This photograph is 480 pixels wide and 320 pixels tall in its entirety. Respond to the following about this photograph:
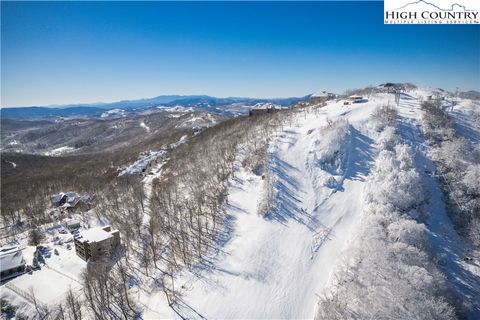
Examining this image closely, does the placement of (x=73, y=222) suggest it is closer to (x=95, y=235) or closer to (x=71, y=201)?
(x=71, y=201)

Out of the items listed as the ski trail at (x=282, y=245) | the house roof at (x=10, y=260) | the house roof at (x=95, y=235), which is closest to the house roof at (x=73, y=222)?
the house roof at (x=10, y=260)

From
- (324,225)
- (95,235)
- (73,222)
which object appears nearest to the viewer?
(324,225)

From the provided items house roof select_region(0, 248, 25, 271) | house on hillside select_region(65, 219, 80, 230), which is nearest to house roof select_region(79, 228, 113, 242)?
house roof select_region(0, 248, 25, 271)

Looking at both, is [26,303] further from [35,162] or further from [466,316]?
[35,162]

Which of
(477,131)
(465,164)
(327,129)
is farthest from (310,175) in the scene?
(477,131)

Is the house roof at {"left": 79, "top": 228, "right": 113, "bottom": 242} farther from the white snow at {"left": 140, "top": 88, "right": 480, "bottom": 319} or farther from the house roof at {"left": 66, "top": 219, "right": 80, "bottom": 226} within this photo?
the white snow at {"left": 140, "top": 88, "right": 480, "bottom": 319}

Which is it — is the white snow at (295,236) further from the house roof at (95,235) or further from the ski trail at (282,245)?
the house roof at (95,235)

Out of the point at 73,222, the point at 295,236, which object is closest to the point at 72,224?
the point at 73,222
